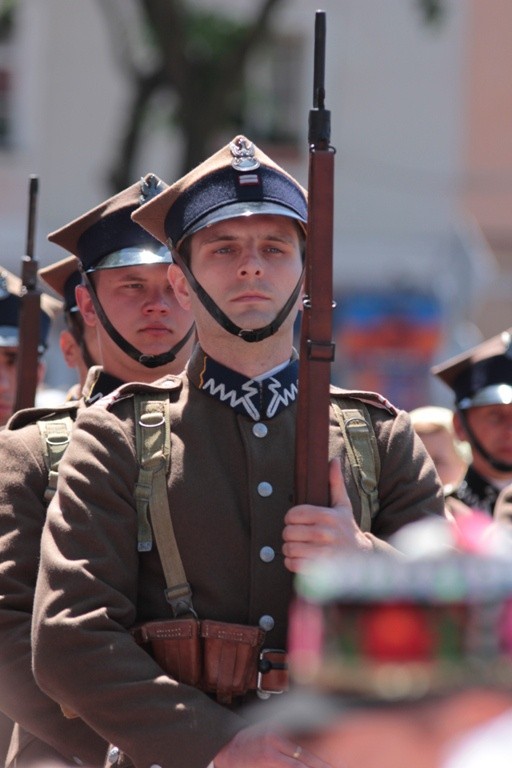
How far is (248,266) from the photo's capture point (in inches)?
127

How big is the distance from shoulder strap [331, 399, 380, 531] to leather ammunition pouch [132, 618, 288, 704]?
13.3 inches

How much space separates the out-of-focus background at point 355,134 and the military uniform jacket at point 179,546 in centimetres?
1323

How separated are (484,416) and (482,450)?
130 millimetres

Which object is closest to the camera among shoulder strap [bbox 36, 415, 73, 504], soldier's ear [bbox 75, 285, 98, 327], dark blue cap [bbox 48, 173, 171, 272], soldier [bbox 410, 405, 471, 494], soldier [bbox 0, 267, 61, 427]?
shoulder strap [bbox 36, 415, 73, 504]

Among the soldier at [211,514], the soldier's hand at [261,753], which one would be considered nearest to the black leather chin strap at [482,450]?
the soldier at [211,514]

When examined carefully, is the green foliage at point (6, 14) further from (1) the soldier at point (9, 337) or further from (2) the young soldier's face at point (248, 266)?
(2) the young soldier's face at point (248, 266)

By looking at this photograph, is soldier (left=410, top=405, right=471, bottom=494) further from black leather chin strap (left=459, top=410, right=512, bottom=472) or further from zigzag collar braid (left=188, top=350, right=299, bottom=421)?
zigzag collar braid (left=188, top=350, right=299, bottom=421)

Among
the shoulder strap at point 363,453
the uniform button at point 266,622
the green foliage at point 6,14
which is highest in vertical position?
the green foliage at point 6,14

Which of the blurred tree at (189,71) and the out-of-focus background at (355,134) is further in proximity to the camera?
the out-of-focus background at (355,134)

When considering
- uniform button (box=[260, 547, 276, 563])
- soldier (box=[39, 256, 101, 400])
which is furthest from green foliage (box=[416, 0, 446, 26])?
uniform button (box=[260, 547, 276, 563])

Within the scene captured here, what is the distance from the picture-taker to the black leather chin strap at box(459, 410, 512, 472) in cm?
548

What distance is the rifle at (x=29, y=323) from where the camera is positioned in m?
4.69

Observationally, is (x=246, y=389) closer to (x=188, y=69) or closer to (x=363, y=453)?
(x=363, y=453)

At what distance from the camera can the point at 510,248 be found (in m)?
20.5
